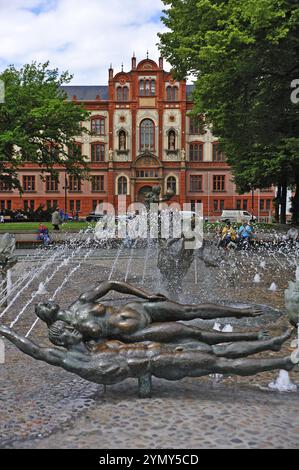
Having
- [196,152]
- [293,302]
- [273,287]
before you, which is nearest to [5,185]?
[196,152]

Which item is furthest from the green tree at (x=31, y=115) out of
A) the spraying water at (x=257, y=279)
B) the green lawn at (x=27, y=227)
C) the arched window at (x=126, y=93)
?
the arched window at (x=126, y=93)

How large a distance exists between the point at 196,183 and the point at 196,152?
3628 millimetres

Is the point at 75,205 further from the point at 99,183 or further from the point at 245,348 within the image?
the point at 245,348

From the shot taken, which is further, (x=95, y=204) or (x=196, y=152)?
(x=196, y=152)

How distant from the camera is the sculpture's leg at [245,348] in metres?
5.57

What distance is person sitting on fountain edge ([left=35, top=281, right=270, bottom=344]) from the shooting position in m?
5.59

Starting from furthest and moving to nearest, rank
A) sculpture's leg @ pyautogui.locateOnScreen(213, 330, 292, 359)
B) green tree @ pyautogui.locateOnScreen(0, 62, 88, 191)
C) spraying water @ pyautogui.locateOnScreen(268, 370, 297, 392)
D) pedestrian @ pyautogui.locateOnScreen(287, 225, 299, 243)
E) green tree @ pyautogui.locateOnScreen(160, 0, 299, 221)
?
green tree @ pyautogui.locateOnScreen(0, 62, 88, 191) → pedestrian @ pyautogui.locateOnScreen(287, 225, 299, 243) → green tree @ pyautogui.locateOnScreen(160, 0, 299, 221) → spraying water @ pyautogui.locateOnScreen(268, 370, 297, 392) → sculpture's leg @ pyautogui.locateOnScreen(213, 330, 292, 359)

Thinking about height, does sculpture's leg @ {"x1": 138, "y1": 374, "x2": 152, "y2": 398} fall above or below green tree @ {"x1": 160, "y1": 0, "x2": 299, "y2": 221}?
below

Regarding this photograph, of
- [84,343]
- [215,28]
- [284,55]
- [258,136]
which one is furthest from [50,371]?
[258,136]

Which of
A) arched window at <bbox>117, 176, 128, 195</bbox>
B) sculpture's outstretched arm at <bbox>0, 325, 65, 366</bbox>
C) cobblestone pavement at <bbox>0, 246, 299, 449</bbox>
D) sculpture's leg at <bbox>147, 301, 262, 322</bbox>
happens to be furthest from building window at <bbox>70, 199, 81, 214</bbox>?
sculpture's outstretched arm at <bbox>0, 325, 65, 366</bbox>

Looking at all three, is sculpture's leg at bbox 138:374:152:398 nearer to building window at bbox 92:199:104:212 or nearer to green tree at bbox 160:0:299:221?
green tree at bbox 160:0:299:221

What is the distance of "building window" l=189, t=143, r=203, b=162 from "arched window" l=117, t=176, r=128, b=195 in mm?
8181

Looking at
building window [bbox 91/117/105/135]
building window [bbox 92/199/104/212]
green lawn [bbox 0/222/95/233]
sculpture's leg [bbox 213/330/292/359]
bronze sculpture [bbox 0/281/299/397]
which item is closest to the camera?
bronze sculpture [bbox 0/281/299/397]

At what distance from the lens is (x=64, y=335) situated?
546cm
